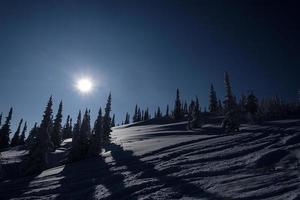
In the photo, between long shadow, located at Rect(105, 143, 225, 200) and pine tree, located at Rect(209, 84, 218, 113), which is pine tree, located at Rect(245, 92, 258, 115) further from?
long shadow, located at Rect(105, 143, 225, 200)

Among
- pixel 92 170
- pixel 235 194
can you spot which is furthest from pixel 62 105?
pixel 235 194

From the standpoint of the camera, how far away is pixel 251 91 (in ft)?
268

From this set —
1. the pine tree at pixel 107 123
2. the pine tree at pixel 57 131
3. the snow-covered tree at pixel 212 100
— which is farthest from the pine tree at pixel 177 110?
the pine tree at pixel 57 131

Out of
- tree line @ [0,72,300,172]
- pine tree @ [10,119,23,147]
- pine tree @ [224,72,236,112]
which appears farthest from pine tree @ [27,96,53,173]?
pine tree @ [10,119,23,147]

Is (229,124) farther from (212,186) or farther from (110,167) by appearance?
(212,186)

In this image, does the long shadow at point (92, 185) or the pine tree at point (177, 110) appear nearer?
the long shadow at point (92, 185)

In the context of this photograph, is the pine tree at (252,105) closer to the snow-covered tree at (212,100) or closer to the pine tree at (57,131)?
the snow-covered tree at (212,100)

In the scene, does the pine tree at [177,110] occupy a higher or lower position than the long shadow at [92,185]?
higher

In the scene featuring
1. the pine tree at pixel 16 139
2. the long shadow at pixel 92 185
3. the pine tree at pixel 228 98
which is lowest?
the long shadow at pixel 92 185

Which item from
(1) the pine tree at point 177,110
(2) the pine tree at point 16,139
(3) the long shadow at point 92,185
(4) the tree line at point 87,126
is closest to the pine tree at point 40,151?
(4) the tree line at point 87,126

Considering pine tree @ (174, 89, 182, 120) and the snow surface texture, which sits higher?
pine tree @ (174, 89, 182, 120)

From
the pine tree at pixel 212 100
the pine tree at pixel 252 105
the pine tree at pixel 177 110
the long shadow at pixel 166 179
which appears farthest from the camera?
the pine tree at pixel 212 100

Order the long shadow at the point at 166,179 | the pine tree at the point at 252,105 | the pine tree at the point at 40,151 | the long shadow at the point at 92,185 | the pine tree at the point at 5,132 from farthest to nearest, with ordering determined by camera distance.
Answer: the pine tree at the point at 252,105 < the pine tree at the point at 5,132 < the pine tree at the point at 40,151 < the long shadow at the point at 92,185 < the long shadow at the point at 166,179

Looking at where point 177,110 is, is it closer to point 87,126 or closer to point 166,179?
point 87,126
